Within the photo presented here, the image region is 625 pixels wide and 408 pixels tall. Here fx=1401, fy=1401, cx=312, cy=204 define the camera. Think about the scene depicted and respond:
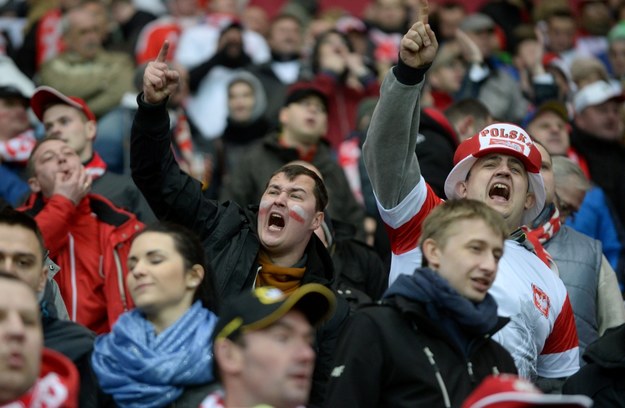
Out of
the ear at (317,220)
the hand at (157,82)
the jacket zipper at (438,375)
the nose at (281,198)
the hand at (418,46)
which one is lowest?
the jacket zipper at (438,375)

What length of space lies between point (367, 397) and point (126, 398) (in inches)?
39.6

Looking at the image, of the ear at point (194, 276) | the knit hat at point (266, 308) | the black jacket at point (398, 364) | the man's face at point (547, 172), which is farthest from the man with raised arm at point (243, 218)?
the knit hat at point (266, 308)

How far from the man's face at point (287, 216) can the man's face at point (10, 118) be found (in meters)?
3.58

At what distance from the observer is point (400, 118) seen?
6.59m

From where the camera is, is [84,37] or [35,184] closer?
[35,184]

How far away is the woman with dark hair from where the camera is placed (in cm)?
580

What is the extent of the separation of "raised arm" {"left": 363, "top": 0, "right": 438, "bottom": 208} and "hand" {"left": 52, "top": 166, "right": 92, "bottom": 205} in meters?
2.14

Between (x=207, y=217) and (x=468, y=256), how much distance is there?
1.78 metres

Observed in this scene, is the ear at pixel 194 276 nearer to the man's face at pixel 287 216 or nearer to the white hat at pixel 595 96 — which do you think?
the man's face at pixel 287 216

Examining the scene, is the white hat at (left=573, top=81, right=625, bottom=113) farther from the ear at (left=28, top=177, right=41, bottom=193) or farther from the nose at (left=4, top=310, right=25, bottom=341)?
the nose at (left=4, top=310, right=25, bottom=341)

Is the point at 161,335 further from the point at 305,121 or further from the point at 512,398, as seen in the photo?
the point at 305,121

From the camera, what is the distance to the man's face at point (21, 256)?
19.8 feet

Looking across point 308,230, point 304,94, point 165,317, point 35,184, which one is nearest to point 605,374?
point 308,230

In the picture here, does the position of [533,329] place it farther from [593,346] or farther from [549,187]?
[549,187]
